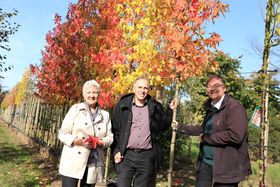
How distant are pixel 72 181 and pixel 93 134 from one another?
2.12 ft

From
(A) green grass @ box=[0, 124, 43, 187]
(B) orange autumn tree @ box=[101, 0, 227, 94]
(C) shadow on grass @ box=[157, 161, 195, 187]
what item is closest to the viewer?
(B) orange autumn tree @ box=[101, 0, 227, 94]

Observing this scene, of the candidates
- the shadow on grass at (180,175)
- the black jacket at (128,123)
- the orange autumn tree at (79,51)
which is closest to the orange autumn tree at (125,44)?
the orange autumn tree at (79,51)

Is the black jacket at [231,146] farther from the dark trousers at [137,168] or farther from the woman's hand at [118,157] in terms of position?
the woman's hand at [118,157]

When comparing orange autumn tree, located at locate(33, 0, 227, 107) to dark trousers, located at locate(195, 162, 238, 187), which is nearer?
dark trousers, located at locate(195, 162, 238, 187)

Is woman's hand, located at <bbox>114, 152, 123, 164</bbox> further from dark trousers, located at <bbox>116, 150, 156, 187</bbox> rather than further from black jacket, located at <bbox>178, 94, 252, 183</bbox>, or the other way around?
black jacket, located at <bbox>178, 94, 252, 183</bbox>

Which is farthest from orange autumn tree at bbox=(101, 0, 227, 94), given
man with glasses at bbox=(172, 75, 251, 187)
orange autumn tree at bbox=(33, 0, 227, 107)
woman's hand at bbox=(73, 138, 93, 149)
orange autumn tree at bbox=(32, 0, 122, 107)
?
woman's hand at bbox=(73, 138, 93, 149)

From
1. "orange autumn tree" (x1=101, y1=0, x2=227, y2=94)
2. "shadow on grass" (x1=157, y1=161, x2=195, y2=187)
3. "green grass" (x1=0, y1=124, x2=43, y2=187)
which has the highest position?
"orange autumn tree" (x1=101, y1=0, x2=227, y2=94)

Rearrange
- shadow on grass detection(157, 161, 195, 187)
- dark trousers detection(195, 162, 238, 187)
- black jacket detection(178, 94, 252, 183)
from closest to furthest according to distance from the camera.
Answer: black jacket detection(178, 94, 252, 183) < dark trousers detection(195, 162, 238, 187) < shadow on grass detection(157, 161, 195, 187)

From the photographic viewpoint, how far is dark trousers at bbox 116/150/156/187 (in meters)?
4.49

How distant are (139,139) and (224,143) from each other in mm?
1249

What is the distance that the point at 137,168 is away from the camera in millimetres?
4543

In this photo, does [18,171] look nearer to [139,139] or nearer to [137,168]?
[137,168]

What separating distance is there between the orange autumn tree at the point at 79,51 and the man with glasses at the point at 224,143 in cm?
380

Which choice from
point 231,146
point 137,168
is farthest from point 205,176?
point 137,168
